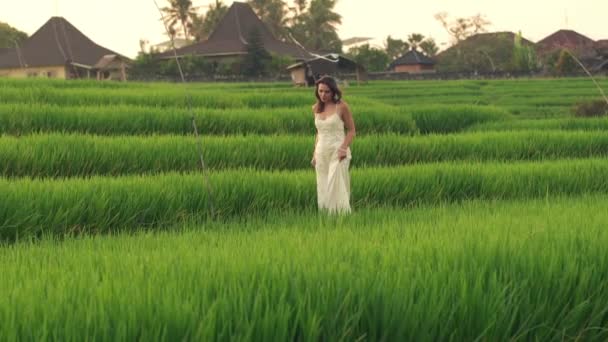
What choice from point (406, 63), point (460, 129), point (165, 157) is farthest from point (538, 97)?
point (406, 63)

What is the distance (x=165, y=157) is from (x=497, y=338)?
5.39 meters

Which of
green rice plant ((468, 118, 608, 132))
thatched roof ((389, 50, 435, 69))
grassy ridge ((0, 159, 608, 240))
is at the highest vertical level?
thatched roof ((389, 50, 435, 69))

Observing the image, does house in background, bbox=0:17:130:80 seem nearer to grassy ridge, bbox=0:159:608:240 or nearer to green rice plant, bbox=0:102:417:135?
green rice plant, bbox=0:102:417:135

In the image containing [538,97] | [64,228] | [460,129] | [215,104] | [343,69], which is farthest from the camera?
[343,69]

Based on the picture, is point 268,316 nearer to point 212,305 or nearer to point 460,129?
point 212,305

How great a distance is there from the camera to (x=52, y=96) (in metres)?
10.7

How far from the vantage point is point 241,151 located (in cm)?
747

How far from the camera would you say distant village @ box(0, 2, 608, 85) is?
31750 millimetres

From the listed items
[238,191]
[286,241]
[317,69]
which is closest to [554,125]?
[238,191]

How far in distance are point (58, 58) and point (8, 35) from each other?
46.4ft

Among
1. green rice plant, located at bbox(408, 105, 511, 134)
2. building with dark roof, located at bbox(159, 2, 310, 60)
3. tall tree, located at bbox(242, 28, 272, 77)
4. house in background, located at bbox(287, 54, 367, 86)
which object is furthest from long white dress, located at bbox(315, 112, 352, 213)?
building with dark roof, located at bbox(159, 2, 310, 60)

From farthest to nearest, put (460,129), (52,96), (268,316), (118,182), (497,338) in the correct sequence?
(460,129)
(52,96)
(118,182)
(497,338)
(268,316)

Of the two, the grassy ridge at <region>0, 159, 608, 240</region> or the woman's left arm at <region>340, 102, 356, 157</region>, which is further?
the woman's left arm at <region>340, 102, 356, 157</region>

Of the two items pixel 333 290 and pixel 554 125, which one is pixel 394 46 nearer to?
pixel 554 125
